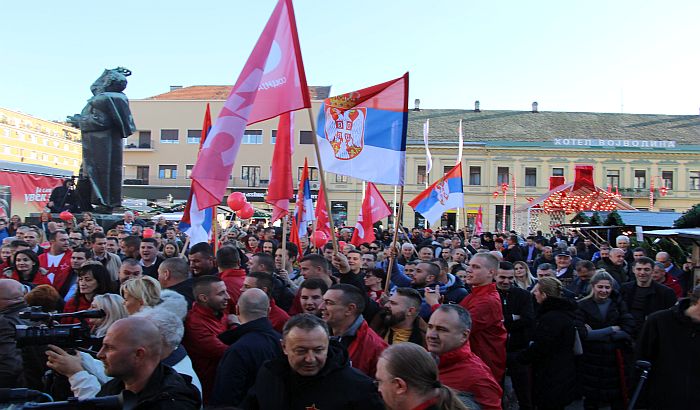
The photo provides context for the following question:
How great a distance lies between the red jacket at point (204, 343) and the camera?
13.4ft

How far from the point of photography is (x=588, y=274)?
758 centimetres

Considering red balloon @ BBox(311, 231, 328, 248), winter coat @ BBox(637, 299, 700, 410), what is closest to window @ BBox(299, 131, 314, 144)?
red balloon @ BBox(311, 231, 328, 248)

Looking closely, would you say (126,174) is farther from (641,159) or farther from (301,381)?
(301,381)

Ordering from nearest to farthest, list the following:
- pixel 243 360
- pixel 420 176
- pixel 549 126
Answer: pixel 243 360 → pixel 420 176 → pixel 549 126

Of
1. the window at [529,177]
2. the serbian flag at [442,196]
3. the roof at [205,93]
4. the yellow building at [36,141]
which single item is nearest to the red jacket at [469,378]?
the serbian flag at [442,196]

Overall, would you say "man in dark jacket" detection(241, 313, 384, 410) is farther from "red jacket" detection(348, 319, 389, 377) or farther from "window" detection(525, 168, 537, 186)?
"window" detection(525, 168, 537, 186)

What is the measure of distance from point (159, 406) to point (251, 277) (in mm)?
2241

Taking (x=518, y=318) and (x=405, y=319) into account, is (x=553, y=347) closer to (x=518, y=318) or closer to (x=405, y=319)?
(x=518, y=318)

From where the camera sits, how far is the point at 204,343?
4.09m

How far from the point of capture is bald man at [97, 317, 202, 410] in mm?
2645

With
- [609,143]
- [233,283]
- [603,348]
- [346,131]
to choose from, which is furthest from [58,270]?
[609,143]

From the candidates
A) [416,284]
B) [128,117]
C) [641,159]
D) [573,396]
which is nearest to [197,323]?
[416,284]

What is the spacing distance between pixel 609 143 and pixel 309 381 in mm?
55354

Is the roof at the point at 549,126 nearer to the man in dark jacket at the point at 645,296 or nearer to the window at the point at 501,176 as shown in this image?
the window at the point at 501,176
